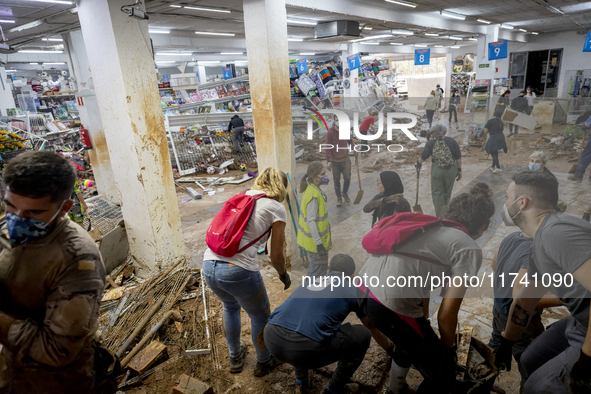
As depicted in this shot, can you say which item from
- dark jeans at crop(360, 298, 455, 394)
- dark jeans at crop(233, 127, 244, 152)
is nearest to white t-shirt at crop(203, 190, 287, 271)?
dark jeans at crop(360, 298, 455, 394)

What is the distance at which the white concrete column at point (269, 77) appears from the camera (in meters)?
3.84

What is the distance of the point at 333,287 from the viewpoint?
7.46 feet

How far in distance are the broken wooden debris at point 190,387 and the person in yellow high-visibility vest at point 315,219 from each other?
3.57 feet

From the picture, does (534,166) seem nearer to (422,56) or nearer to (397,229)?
(397,229)

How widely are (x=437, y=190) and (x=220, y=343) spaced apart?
237 cm

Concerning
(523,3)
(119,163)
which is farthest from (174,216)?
(523,3)

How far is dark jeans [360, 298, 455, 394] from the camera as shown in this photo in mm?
2094

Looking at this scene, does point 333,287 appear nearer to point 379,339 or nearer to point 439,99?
point 379,339

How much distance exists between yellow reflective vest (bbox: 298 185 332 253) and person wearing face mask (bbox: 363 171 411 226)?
43cm

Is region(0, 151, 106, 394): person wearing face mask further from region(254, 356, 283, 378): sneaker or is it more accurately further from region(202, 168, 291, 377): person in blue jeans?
region(254, 356, 283, 378): sneaker

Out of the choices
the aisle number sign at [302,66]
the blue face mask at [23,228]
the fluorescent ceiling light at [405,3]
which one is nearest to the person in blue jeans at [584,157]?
the blue face mask at [23,228]

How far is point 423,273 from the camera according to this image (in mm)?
2014

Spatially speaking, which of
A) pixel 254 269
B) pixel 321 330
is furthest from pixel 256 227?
pixel 321 330

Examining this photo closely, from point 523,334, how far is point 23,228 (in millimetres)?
2564
